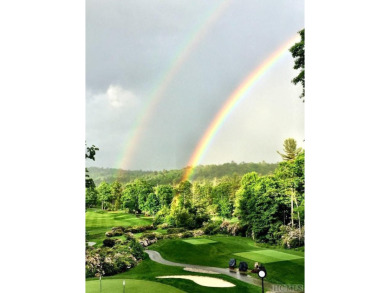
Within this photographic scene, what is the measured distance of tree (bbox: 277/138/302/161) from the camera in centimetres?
461

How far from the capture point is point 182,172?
4.64m

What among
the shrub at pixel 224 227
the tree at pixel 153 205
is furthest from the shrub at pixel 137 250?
the shrub at pixel 224 227

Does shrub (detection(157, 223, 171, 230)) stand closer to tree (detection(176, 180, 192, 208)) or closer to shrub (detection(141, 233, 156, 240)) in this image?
shrub (detection(141, 233, 156, 240))

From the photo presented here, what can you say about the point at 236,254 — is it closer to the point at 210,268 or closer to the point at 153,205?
the point at 210,268

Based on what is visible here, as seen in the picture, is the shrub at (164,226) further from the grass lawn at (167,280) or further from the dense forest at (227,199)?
the grass lawn at (167,280)

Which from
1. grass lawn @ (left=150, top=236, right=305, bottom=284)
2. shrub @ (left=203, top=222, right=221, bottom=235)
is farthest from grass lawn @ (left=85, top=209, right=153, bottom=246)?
shrub @ (left=203, top=222, right=221, bottom=235)

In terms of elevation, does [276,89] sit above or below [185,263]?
above

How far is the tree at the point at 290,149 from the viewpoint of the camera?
4.61 m
